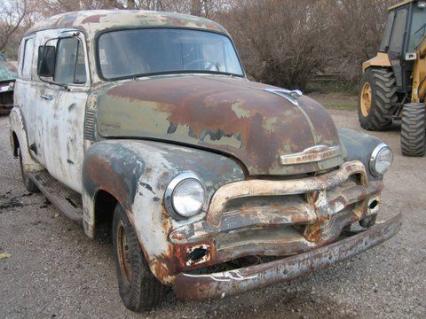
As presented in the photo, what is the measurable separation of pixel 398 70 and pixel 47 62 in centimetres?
678

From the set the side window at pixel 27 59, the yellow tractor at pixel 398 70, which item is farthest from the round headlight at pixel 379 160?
the yellow tractor at pixel 398 70

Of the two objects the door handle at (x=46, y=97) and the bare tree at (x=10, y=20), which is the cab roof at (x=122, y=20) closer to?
the door handle at (x=46, y=97)

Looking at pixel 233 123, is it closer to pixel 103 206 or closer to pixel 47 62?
pixel 103 206

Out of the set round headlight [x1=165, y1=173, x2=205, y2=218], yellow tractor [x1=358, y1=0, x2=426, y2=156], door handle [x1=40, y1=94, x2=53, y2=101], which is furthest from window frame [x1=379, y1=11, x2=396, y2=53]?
round headlight [x1=165, y1=173, x2=205, y2=218]

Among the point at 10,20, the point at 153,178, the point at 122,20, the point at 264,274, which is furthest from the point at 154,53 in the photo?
the point at 10,20

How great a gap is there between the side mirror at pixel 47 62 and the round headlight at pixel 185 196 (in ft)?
8.67

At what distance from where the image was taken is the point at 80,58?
4.47m

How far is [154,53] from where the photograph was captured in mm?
4441

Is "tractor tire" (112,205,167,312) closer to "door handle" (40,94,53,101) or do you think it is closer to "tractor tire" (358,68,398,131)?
"door handle" (40,94,53,101)

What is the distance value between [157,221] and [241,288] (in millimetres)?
615

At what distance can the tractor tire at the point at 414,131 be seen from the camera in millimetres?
7602

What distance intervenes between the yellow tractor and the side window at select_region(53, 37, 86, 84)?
211 inches

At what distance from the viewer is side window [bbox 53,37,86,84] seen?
4457mm

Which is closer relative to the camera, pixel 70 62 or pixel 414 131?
pixel 70 62
